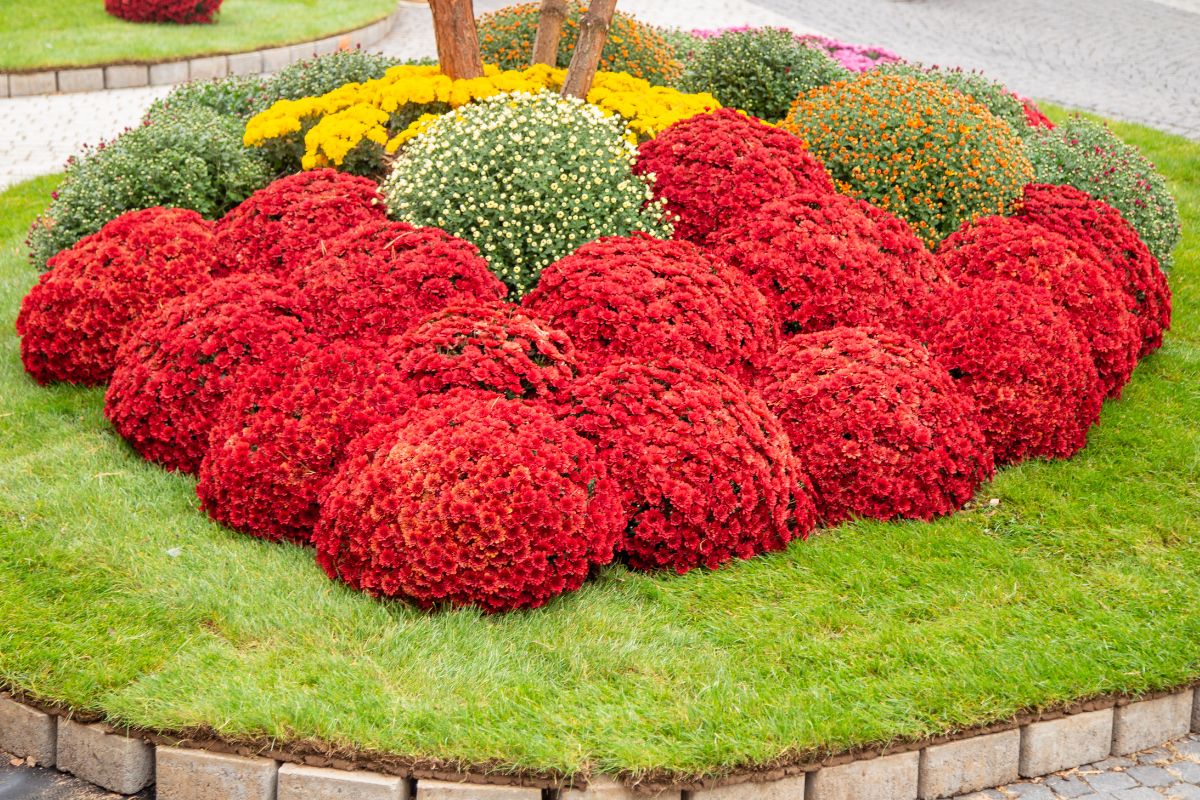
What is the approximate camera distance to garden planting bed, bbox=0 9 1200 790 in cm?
423

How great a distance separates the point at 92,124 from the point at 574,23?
623 centimetres

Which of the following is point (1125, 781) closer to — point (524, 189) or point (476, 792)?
point (476, 792)

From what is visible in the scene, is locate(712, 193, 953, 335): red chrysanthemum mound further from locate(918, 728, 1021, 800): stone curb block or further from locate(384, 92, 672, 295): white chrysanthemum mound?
locate(918, 728, 1021, 800): stone curb block

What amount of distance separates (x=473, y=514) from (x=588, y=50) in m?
4.41

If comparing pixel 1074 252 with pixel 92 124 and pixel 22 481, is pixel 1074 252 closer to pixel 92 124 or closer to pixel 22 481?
pixel 22 481

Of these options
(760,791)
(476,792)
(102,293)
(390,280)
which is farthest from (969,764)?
(102,293)

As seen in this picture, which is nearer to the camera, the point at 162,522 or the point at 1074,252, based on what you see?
the point at 162,522

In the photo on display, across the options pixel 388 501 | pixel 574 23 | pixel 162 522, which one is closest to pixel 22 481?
pixel 162 522

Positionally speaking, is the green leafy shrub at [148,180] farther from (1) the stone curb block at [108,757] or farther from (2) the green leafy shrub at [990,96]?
(2) the green leafy shrub at [990,96]

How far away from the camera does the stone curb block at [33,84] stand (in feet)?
48.6

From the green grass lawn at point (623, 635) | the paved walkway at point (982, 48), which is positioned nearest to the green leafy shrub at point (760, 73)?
the green grass lawn at point (623, 635)

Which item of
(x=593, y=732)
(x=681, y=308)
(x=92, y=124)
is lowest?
(x=92, y=124)

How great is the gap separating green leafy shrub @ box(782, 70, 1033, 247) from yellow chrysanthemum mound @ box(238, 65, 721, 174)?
973 millimetres

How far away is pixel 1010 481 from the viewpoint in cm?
577
